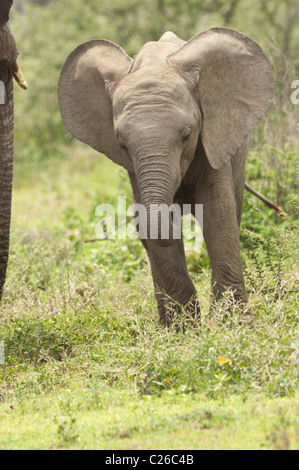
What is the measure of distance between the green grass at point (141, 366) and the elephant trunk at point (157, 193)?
627 millimetres

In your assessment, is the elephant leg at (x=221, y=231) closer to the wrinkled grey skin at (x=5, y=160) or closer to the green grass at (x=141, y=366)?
the green grass at (x=141, y=366)

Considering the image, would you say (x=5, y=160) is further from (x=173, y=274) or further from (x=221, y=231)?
(x=221, y=231)

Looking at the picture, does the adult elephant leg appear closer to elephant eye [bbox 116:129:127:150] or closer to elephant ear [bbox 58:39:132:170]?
elephant ear [bbox 58:39:132:170]

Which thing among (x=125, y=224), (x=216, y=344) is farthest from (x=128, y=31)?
(x=216, y=344)

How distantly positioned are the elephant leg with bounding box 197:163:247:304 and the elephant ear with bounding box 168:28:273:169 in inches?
7.8

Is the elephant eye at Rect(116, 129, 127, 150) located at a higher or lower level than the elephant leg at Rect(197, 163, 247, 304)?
higher

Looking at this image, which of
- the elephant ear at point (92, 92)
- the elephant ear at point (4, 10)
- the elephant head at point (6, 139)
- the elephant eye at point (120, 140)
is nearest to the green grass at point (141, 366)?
the elephant head at point (6, 139)

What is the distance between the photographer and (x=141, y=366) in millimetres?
5066

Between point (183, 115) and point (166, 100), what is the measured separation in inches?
5.6

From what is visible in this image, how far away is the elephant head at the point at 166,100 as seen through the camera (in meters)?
5.19

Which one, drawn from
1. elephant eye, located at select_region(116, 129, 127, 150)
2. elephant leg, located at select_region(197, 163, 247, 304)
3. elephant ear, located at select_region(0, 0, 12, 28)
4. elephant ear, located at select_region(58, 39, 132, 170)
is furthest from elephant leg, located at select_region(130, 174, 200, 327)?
elephant ear, located at select_region(0, 0, 12, 28)

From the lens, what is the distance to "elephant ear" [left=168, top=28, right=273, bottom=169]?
5719 mm

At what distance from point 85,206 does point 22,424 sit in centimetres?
945

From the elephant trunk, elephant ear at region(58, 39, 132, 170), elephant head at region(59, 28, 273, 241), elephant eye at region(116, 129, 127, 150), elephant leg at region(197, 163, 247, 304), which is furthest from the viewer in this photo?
elephant ear at region(58, 39, 132, 170)
